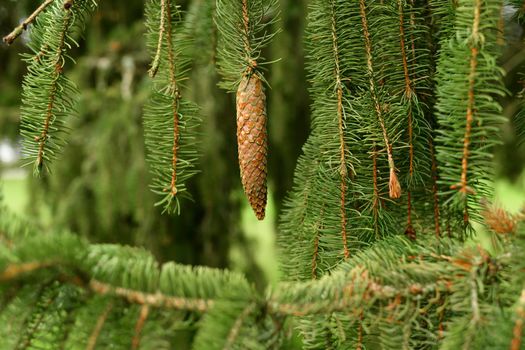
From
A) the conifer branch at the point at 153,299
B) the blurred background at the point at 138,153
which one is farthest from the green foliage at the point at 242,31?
the blurred background at the point at 138,153

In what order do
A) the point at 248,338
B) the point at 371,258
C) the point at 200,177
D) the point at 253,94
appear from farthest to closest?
the point at 200,177, the point at 253,94, the point at 371,258, the point at 248,338

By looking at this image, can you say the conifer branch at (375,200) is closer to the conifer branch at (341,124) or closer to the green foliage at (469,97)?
the conifer branch at (341,124)

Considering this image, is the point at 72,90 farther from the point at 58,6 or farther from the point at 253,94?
the point at 253,94

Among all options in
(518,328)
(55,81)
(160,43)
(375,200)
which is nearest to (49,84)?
(55,81)

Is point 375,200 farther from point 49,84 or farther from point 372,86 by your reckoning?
point 49,84

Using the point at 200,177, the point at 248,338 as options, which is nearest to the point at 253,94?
the point at 248,338

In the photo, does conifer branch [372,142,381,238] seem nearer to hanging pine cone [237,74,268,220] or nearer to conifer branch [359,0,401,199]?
conifer branch [359,0,401,199]

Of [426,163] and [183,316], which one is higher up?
[426,163]
